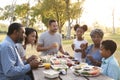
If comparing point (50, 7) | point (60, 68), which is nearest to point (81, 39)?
point (60, 68)

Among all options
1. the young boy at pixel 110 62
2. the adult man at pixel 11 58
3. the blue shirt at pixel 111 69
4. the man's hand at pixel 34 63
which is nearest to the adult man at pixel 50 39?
the man's hand at pixel 34 63

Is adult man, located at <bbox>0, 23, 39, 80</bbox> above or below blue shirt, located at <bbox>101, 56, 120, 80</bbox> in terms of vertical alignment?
above

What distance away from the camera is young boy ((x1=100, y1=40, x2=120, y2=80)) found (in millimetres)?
4395

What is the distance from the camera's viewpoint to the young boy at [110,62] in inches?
173

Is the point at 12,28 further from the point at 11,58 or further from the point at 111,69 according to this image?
the point at 111,69

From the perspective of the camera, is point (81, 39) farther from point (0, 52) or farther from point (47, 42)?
point (0, 52)

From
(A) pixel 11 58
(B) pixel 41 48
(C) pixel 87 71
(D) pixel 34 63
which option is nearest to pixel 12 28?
(A) pixel 11 58

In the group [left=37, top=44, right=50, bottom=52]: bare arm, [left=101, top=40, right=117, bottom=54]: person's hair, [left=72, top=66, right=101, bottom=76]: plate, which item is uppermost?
[left=101, top=40, right=117, bottom=54]: person's hair

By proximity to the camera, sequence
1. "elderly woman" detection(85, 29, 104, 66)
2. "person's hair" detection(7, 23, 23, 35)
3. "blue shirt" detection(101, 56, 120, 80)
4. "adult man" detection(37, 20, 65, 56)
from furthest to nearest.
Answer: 1. "adult man" detection(37, 20, 65, 56)
2. "elderly woman" detection(85, 29, 104, 66)
3. "person's hair" detection(7, 23, 23, 35)
4. "blue shirt" detection(101, 56, 120, 80)

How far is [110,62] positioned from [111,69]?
0.13 meters

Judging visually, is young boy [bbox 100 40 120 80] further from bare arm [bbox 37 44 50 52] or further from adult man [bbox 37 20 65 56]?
adult man [bbox 37 20 65 56]

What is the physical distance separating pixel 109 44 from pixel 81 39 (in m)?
2.33

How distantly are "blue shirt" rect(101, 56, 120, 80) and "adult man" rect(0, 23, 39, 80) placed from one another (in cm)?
117

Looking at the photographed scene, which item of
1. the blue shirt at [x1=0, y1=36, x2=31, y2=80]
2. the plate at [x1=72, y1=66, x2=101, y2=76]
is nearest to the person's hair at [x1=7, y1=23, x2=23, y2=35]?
the blue shirt at [x1=0, y1=36, x2=31, y2=80]
